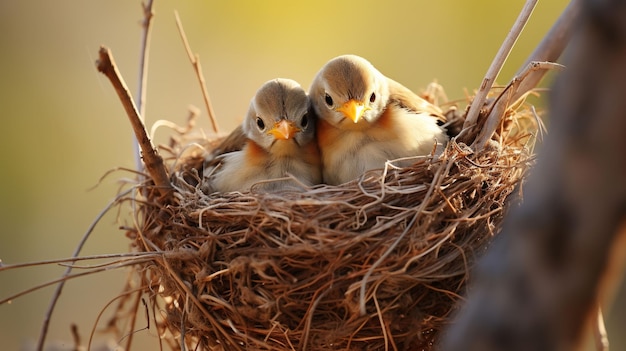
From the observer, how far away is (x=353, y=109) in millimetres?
2941

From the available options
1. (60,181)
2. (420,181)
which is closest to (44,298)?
(60,181)

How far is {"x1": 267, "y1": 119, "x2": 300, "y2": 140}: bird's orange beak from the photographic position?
301 centimetres

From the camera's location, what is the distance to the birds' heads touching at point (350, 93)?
9.74 feet

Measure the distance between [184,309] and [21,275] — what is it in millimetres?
3464

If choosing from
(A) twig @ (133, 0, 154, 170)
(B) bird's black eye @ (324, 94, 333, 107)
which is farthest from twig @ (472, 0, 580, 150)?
(A) twig @ (133, 0, 154, 170)

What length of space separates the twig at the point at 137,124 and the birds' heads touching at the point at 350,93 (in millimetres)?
716

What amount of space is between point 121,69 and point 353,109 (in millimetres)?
3109

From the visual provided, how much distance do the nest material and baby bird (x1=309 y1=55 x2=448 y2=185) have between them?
302 millimetres

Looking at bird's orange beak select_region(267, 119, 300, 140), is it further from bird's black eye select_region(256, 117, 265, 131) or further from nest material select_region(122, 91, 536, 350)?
nest material select_region(122, 91, 536, 350)

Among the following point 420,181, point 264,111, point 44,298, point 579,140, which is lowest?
point 44,298

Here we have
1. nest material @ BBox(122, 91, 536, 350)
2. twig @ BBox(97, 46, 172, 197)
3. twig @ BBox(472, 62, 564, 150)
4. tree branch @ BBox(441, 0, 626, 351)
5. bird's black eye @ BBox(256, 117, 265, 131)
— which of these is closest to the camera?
tree branch @ BBox(441, 0, 626, 351)

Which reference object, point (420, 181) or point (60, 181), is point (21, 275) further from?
point (420, 181)

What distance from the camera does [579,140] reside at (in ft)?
3.09

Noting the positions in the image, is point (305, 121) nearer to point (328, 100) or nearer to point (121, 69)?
point (328, 100)
